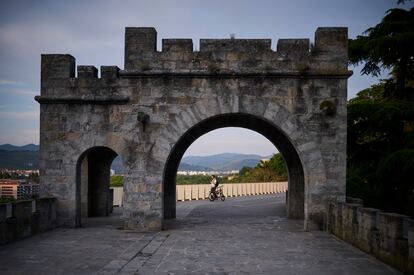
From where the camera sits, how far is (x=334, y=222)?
11656 mm

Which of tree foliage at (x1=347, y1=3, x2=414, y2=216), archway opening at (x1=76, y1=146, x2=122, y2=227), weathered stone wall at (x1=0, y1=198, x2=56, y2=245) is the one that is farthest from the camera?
archway opening at (x1=76, y1=146, x2=122, y2=227)

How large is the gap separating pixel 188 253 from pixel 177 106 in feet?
15.7

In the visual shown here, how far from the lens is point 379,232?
8633mm

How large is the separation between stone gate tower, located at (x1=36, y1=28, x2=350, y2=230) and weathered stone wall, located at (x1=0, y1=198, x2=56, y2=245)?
0.59 metres

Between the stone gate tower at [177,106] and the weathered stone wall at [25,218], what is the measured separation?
59 cm

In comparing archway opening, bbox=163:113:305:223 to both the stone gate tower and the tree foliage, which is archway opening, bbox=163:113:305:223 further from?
the stone gate tower

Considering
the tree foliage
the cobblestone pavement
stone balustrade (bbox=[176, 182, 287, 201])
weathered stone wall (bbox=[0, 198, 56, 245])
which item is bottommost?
stone balustrade (bbox=[176, 182, 287, 201])

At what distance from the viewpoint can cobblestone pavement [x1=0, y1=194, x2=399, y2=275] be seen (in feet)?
25.4

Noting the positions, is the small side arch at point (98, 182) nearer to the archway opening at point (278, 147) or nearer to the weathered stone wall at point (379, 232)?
the archway opening at point (278, 147)

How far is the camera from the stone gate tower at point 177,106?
41.0ft

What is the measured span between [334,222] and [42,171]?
807 centimetres

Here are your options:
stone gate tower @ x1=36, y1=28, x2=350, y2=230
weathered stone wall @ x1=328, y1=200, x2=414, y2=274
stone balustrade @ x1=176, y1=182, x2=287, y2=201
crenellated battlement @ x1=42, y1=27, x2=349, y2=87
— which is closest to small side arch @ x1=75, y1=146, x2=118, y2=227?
stone gate tower @ x1=36, y1=28, x2=350, y2=230

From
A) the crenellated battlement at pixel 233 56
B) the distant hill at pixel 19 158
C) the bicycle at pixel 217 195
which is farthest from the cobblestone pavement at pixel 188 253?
the distant hill at pixel 19 158

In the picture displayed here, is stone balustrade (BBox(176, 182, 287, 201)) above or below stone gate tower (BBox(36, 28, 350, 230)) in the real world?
below
